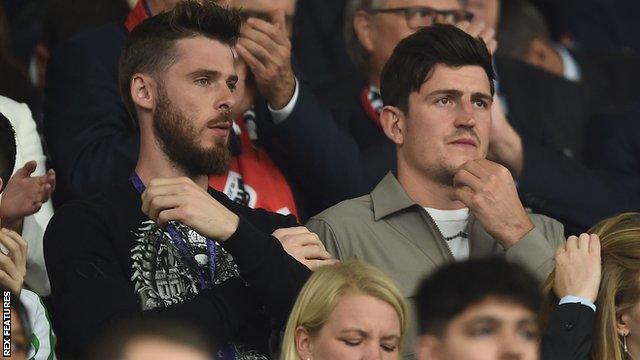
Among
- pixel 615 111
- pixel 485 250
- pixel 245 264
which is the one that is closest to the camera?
pixel 245 264

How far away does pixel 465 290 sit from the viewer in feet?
14.0

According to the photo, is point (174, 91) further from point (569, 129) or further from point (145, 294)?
point (569, 129)

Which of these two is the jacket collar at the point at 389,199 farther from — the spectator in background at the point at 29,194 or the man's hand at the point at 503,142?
the spectator in background at the point at 29,194

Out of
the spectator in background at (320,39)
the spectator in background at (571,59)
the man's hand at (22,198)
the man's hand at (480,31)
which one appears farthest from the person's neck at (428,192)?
the spectator in background at (571,59)

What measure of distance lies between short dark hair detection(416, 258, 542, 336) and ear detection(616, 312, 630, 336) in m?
1.04

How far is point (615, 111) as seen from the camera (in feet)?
26.1

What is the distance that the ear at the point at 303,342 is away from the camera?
4789mm

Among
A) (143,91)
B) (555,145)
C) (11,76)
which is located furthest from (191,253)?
(555,145)

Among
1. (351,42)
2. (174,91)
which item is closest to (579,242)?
(174,91)

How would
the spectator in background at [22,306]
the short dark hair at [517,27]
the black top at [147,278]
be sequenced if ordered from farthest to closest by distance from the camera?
the short dark hair at [517,27] → the black top at [147,278] → the spectator in background at [22,306]

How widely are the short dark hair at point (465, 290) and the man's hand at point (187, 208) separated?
30.5 inches

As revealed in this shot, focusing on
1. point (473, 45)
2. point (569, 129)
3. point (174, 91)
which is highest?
point (569, 129)

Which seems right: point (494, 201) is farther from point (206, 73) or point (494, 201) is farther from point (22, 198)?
point (22, 198)

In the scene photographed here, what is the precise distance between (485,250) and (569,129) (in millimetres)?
2457
